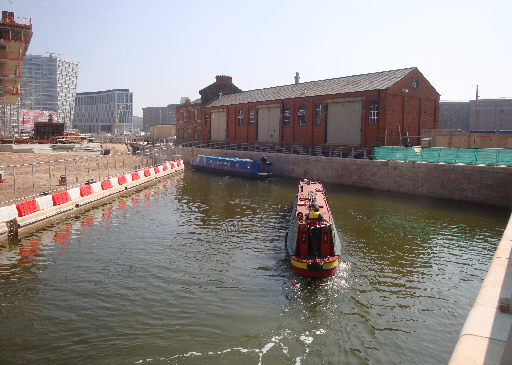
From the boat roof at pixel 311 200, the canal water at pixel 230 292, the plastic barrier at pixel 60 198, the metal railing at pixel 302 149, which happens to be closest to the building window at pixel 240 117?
the metal railing at pixel 302 149

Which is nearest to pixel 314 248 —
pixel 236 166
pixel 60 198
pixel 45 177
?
pixel 60 198

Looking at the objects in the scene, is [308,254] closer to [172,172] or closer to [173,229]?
[173,229]

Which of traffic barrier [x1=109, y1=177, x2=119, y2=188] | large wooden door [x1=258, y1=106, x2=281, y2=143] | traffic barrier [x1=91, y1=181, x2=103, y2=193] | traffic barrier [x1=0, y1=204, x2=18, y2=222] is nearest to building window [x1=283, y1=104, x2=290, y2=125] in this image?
large wooden door [x1=258, y1=106, x2=281, y2=143]

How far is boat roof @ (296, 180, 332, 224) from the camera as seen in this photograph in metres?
17.0

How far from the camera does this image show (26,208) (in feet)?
64.7

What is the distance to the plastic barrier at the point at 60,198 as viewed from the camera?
73.7 ft

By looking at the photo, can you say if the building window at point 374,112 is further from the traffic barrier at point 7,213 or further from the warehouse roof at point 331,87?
the traffic barrier at point 7,213

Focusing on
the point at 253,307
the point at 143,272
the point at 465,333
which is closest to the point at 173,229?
the point at 143,272

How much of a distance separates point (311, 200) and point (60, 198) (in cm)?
1468

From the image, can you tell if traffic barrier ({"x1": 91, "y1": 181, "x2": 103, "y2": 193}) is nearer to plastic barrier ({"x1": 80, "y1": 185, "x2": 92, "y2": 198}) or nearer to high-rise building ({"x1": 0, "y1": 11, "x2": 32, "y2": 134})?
plastic barrier ({"x1": 80, "y1": 185, "x2": 92, "y2": 198})

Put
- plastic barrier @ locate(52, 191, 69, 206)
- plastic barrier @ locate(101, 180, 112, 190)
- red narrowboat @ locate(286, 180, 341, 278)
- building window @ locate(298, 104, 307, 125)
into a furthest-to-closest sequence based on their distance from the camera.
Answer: building window @ locate(298, 104, 307, 125) → plastic barrier @ locate(101, 180, 112, 190) → plastic barrier @ locate(52, 191, 69, 206) → red narrowboat @ locate(286, 180, 341, 278)

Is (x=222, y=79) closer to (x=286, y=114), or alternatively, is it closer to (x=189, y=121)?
(x=189, y=121)

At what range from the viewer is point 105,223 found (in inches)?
869

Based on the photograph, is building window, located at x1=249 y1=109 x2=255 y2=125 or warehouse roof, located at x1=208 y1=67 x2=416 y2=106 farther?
building window, located at x1=249 y1=109 x2=255 y2=125
